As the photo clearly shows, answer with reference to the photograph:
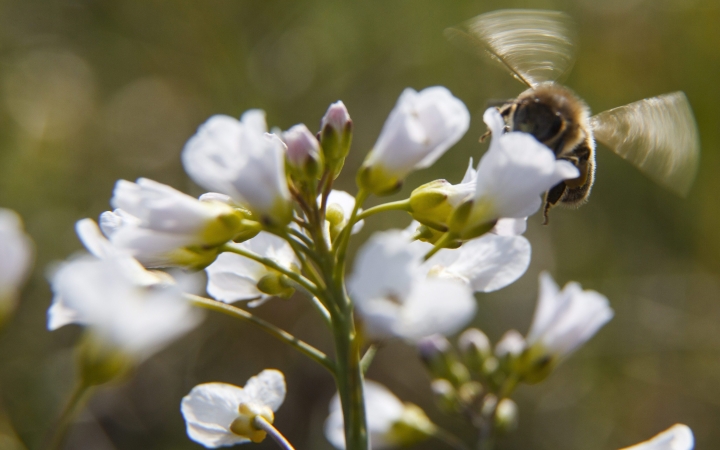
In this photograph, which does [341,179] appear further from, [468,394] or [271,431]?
[271,431]

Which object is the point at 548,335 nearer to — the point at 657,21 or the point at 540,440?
the point at 540,440

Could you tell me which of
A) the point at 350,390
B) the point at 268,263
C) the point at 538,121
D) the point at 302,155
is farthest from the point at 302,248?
the point at 538,121

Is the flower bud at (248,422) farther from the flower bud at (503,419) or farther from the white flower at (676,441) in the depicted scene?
the flower bud at (503,419)

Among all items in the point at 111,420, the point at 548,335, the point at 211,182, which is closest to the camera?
the point at 211,182

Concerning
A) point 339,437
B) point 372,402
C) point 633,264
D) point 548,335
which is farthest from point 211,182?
point 633,264

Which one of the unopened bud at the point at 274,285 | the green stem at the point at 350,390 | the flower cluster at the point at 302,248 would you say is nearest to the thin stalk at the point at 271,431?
the flower cluster at the point at 302,248

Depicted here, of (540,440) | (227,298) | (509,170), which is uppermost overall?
(509,170)
